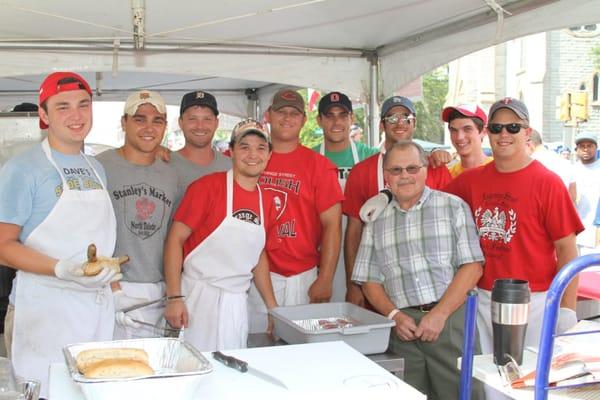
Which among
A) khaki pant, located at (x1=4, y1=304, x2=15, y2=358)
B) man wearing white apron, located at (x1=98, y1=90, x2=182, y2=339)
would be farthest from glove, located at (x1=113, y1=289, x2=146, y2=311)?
khaki pant, located at (x1=4, y1=304, x2=15, y2=358)

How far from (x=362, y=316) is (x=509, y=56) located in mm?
38395

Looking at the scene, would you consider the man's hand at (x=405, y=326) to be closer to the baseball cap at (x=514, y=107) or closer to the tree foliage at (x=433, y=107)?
the baseball cap at (x=514, y=107)

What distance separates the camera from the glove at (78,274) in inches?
93.2

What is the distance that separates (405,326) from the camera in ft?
9.89

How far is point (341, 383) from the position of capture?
172 centimetres

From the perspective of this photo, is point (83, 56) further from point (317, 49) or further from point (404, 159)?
point (404, 159)

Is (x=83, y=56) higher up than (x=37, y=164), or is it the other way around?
(x=83, y=56)

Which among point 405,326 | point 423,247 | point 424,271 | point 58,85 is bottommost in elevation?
point 405,326

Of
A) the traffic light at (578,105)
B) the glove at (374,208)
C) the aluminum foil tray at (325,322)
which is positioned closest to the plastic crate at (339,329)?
the aluminum foil tray at (325,322)

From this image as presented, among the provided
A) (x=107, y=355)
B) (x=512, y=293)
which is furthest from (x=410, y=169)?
(x=107, y=355)

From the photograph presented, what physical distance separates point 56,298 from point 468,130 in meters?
2.26

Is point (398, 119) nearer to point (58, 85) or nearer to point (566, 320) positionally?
point (566, 320)

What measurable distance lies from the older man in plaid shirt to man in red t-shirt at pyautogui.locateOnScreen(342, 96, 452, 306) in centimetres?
66

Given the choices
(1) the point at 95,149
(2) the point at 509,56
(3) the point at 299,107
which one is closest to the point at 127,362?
(3) the point at 299,107
